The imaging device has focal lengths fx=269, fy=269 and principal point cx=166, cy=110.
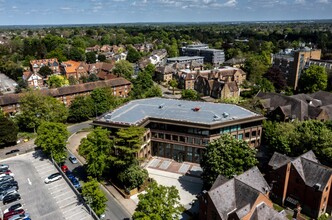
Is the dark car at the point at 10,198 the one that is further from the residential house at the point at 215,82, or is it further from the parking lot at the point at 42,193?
the residential house at the point at 215,82

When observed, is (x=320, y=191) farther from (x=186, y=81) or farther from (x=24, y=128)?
(x=186, y=81)

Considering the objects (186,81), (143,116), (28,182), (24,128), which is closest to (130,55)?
(186,81)

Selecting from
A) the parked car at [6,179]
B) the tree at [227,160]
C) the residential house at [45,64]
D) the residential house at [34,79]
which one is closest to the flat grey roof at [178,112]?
the tree at [227,160]

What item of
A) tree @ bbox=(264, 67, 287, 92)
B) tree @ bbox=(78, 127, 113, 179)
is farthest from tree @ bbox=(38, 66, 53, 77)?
tree @ bbox=(264, 67, 287, 92)

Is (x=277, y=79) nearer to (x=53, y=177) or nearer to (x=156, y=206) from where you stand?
(x=53, y=177)

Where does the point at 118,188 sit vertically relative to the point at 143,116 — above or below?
below

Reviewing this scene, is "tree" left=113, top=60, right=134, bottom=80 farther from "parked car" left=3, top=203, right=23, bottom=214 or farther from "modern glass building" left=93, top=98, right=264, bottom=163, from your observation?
"parked car" left=3, top=203, right=23, bottom=214
